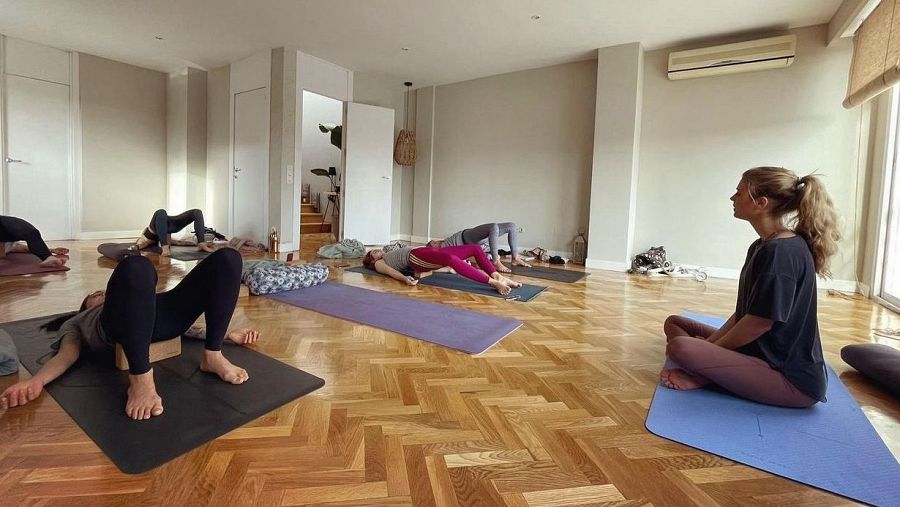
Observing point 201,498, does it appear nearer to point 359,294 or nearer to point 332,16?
point 359,294

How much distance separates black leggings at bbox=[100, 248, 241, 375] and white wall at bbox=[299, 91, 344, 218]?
309 inches

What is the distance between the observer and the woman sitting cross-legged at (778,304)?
1.56m

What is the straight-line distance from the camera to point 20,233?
146 inches

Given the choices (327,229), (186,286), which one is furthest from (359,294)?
(327,229)

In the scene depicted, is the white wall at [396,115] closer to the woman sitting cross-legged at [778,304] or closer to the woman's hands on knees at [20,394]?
the woman's hands on knees at [20,394]

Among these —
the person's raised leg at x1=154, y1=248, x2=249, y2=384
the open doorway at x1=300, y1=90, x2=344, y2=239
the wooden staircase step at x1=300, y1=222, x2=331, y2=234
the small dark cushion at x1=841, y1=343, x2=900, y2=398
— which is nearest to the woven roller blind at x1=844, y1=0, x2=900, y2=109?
the small dark cushion at x1=841, y1=343, x2=900, y2=398

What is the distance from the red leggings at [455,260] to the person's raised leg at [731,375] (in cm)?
195

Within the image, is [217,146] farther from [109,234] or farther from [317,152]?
[317,152]

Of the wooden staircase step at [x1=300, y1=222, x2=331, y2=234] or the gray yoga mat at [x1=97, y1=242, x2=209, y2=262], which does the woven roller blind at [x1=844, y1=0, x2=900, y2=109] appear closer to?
the gray yoga mat at [x1=97, y1=242, x2=209, y2=262]

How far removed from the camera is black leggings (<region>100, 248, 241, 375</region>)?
137 cm

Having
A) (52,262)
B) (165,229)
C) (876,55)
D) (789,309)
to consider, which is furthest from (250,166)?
(876,55)

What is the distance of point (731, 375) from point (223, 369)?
191 centimetres

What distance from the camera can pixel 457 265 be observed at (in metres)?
3.68

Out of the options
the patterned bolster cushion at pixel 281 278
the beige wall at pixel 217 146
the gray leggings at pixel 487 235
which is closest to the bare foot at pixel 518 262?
the gray leggings at pixel 487 235
